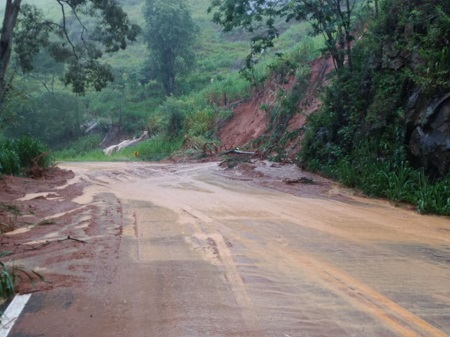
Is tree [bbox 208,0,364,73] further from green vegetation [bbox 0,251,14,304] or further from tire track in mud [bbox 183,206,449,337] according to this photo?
green vegetation [bbox 0,251,14,304]

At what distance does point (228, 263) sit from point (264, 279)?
70 cm

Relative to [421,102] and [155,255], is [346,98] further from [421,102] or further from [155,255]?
[155,255]

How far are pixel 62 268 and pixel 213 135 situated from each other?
2757cm

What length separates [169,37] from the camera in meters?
44.5

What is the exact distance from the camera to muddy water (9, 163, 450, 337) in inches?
164

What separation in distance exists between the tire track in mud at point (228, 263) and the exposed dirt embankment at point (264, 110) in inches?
545

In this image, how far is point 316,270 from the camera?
5707 mm

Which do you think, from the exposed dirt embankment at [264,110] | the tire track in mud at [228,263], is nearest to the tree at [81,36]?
the exposed dirt embankment at [264,110]

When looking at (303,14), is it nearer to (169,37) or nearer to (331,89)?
(331,89)

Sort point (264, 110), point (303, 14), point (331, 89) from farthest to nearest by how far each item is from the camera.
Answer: point (264, 110) < point (303, 14) < point (331, 89)

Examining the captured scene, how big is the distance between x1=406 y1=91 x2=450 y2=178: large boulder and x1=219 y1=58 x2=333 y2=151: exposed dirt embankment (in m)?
9.50

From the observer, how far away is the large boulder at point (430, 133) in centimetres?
1119

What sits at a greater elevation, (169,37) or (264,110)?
(169,37)

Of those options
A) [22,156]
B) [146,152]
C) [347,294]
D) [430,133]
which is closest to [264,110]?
[146,152]
